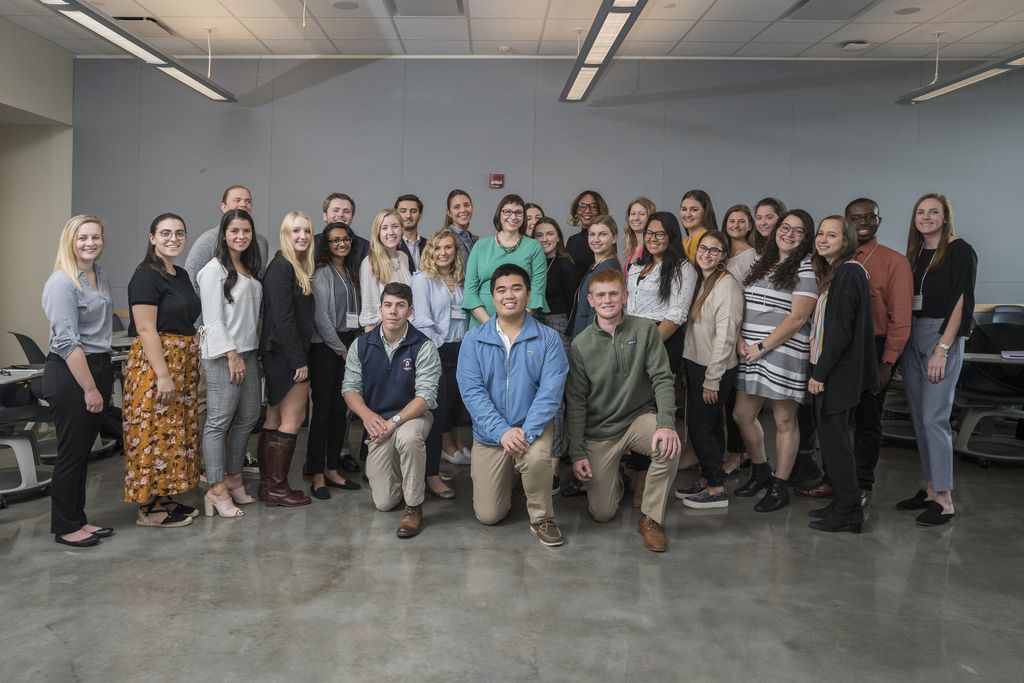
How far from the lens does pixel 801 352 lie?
337 centimetres

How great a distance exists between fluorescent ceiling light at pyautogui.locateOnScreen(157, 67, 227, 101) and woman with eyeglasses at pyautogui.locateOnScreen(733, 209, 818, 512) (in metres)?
5.16

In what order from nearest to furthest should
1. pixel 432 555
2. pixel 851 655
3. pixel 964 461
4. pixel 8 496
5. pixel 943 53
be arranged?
pixel 851 655 < pixel 432 555 < pixel 8 496 < pixel 964 461 < pixel 943 53

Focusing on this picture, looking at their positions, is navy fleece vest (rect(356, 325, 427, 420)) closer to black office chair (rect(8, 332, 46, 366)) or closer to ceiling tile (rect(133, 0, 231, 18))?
black office chair (rect(8, 332, 46, 366))

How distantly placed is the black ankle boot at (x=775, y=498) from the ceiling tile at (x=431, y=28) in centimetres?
472

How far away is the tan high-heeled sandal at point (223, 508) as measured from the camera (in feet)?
11.0

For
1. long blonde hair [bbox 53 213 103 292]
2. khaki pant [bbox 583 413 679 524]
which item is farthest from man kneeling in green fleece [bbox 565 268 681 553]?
long blonde hair [bbox 53 213 103 292]

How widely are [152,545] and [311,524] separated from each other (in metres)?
0.69

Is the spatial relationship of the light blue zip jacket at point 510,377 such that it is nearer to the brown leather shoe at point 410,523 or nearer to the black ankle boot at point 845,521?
the brown leather shoe at point 410,523

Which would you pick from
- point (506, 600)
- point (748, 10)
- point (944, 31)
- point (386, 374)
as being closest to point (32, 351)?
point (386, 374)

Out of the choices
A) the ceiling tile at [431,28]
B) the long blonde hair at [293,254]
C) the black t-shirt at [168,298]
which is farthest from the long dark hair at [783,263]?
the ceiling tile at [431,28]

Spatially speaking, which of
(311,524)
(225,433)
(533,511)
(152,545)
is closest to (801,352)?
(533,511)

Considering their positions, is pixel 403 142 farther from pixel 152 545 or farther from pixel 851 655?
pixel 851 655

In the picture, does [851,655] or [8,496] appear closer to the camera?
[851,655]

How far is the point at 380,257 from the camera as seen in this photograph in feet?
12.2
